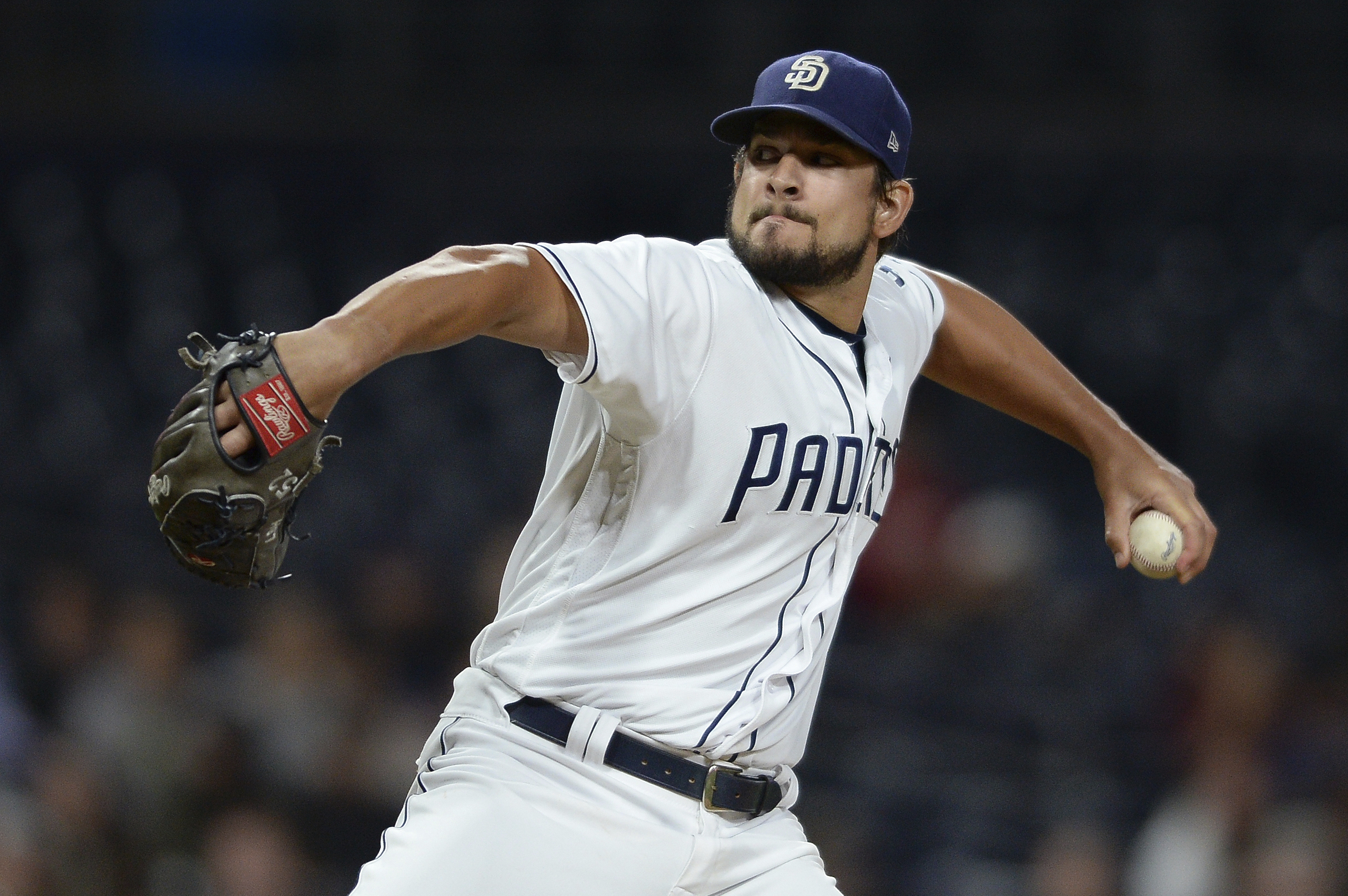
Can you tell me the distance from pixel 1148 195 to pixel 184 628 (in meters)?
4.61

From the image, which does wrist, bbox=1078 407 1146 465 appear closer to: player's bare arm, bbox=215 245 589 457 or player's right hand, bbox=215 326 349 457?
player's bare arm, bbox=215 245 589 457

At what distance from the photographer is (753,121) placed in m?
2.31

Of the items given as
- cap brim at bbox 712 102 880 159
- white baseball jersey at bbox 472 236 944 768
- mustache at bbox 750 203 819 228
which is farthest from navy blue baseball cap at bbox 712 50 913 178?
white baseball jersey at bbox 472 236 944 768

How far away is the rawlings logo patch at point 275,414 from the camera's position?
159 cm

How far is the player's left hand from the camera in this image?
2436 mm

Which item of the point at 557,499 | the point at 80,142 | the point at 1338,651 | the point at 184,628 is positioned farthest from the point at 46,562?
the point at 1338,651

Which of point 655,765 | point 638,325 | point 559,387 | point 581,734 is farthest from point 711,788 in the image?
point 559,387

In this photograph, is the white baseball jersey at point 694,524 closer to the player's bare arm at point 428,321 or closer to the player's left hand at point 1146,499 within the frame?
the player's bare arm at point 428,321

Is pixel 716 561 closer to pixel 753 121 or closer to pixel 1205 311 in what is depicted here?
pixel 753 121

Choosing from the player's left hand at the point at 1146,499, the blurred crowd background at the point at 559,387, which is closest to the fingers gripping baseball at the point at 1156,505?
the player's left hand at the point at 1146,499

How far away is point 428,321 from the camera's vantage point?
5.54 ft

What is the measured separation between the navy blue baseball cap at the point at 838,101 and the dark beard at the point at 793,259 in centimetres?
14

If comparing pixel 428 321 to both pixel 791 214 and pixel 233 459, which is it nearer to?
pixel 233 459

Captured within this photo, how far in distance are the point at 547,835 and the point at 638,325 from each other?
700 mm
